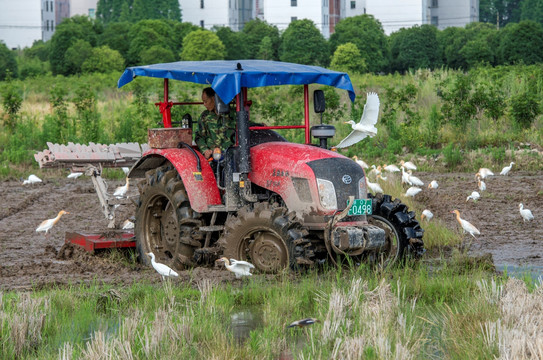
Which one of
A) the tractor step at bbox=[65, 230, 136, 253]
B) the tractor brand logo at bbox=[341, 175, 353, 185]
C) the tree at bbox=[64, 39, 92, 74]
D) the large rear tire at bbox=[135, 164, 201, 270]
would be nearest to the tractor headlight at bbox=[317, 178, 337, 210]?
the tractor brand logo at bbox=[341, 175, 353, 185]

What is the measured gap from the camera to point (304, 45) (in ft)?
208

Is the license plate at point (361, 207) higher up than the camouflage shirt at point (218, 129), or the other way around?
the camouflage shirt at point (218, 129)

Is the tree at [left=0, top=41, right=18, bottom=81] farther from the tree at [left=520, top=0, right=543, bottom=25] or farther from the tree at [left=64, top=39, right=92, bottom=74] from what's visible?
the tree at [left=520, top=0, right=543, bottom=25]

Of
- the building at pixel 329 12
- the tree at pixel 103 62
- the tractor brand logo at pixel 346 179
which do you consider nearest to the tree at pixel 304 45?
the tree at pixel 103 62

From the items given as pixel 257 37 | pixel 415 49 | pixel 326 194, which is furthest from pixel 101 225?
pixel 257 37

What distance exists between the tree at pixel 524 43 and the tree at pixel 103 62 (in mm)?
22907

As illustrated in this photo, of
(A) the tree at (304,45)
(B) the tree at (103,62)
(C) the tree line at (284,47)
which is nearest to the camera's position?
(B) the tree at (103,62)

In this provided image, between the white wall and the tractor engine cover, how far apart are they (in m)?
92.5

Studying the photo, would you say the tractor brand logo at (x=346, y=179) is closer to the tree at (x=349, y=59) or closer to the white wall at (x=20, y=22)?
the tree at (x=349, y=59)

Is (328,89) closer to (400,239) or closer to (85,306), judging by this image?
(400,239)

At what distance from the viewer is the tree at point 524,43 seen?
2153 inches

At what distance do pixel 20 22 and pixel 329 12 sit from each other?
33.3 meters

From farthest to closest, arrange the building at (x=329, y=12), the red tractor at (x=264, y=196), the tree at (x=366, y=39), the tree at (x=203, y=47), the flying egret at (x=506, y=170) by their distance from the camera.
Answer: the building at (x=329, y=12)
the tree at (x=366, y=39)
the tree at (x=203, y=47)
the flying egret at (x=506, y=170)
the red tractor at (x=264, y=196)

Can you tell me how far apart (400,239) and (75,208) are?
820 centimetres
